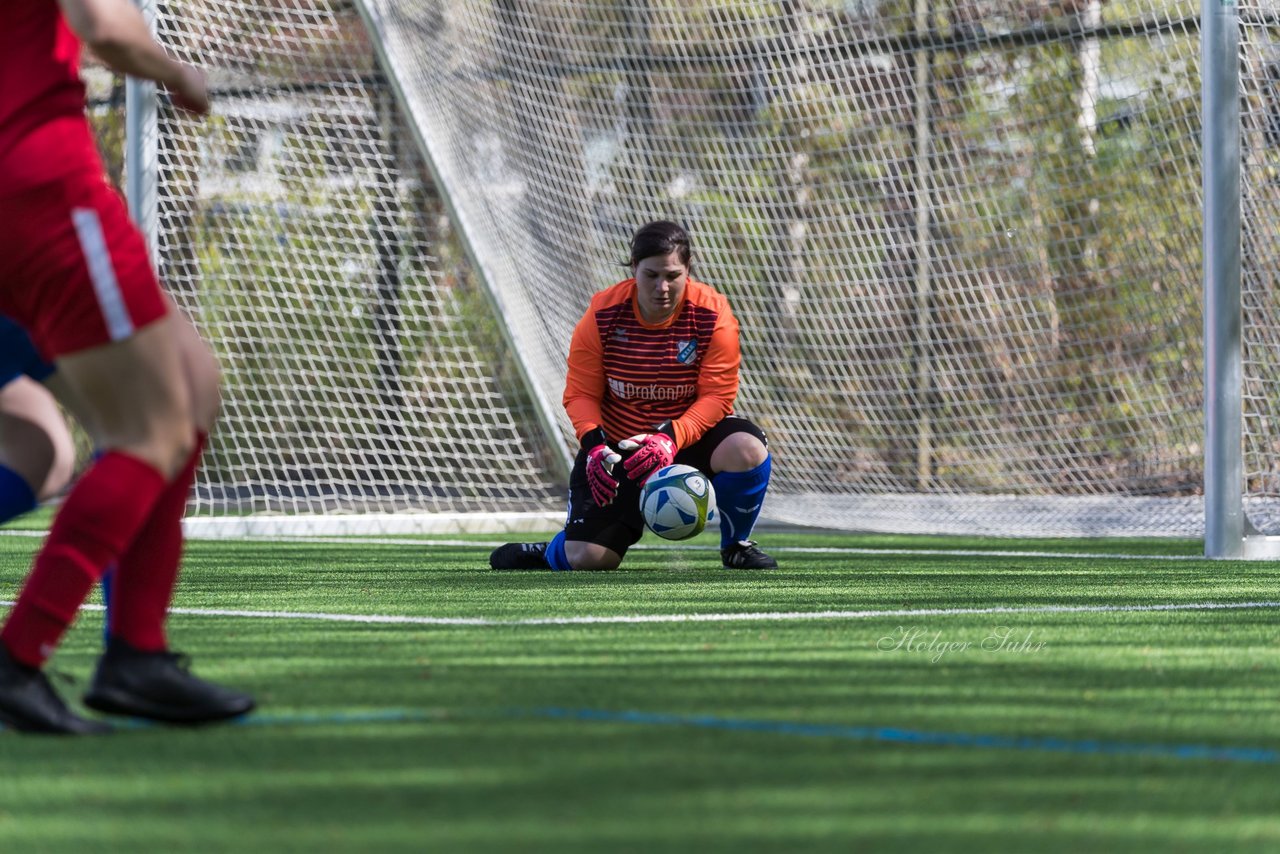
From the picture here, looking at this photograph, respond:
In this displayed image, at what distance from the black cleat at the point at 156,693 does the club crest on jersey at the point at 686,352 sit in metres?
3.52

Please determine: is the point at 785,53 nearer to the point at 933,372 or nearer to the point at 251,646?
the point at 933,372

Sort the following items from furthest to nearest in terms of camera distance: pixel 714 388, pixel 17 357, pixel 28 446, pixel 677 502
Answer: pixel 714 388 < pixel 677 502 < pixel 28 446 < pixel 17 357

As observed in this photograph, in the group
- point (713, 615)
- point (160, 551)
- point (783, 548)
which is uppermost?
point (160, 551)

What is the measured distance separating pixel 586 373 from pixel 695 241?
2.98m

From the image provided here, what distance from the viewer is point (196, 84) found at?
2.80 m

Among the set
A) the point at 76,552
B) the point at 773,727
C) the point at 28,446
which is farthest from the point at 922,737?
the point at 28,446

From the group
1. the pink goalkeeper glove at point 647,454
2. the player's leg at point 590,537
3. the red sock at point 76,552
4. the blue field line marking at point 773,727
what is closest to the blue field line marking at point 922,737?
the blue field line marking at point 773,727

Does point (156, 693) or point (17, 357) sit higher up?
point (17, 357)

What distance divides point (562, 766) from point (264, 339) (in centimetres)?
674

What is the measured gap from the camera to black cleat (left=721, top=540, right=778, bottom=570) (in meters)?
6.15

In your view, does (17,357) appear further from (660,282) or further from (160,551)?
(660,282)

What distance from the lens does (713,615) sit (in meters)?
4.43

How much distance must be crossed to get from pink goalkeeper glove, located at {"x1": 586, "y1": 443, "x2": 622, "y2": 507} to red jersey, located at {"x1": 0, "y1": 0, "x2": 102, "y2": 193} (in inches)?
131

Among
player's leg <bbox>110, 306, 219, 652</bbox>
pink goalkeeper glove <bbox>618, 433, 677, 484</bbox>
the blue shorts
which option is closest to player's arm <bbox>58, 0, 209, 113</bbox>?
player's leg <bbox>110, 306, 219, 652</bbox>
